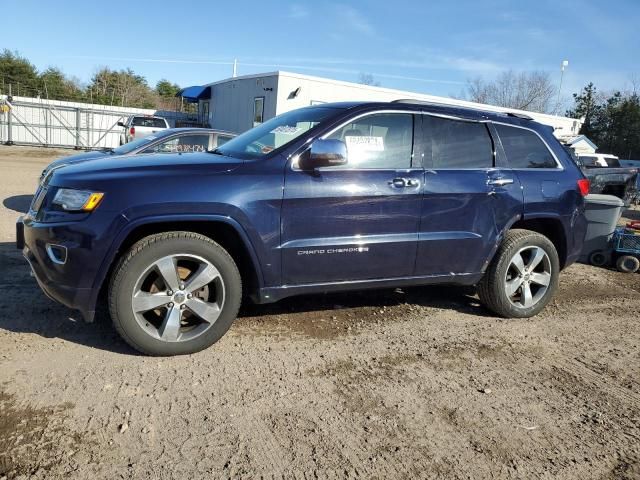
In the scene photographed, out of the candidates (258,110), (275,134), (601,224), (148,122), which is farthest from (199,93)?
(275,134)

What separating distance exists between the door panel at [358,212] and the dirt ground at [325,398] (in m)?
0.61

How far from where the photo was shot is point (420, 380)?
11.6 ft

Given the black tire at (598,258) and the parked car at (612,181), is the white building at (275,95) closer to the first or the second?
the parked car at (612,181)

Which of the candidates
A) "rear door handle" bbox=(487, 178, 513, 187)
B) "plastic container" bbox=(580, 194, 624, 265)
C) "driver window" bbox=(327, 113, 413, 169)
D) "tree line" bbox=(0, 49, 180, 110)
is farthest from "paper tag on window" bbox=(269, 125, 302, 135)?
"tree line" bbox=(0, 49, 180, 110)

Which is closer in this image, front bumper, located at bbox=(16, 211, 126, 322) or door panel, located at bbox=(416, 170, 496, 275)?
front bumper, located at bbox=(16, 211, 126, 322)

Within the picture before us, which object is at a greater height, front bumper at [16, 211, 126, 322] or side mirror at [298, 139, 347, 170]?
side mirror at [298, 139, 347, 170]

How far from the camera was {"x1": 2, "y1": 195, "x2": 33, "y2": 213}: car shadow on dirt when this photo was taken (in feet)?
28.6

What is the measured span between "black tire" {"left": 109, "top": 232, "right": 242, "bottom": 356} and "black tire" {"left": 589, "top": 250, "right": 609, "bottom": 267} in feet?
20.0

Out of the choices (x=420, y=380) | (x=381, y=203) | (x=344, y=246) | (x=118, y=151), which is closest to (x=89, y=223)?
(x=344, y=246)

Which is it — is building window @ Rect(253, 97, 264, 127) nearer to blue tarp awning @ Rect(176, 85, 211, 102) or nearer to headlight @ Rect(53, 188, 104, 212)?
blue tarp awning @ Rect(176, 85, 211, 102)

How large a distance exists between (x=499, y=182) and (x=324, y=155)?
5.67ft

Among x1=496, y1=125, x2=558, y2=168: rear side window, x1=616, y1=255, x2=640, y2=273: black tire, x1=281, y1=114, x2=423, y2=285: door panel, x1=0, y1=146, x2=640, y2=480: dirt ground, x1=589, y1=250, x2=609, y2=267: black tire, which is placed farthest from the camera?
x1=589, y1=250, x2=609, y2=267: black tire

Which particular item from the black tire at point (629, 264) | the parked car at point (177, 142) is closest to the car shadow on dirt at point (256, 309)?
the parked car at point (177, 142)

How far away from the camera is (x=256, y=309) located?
468 cm
